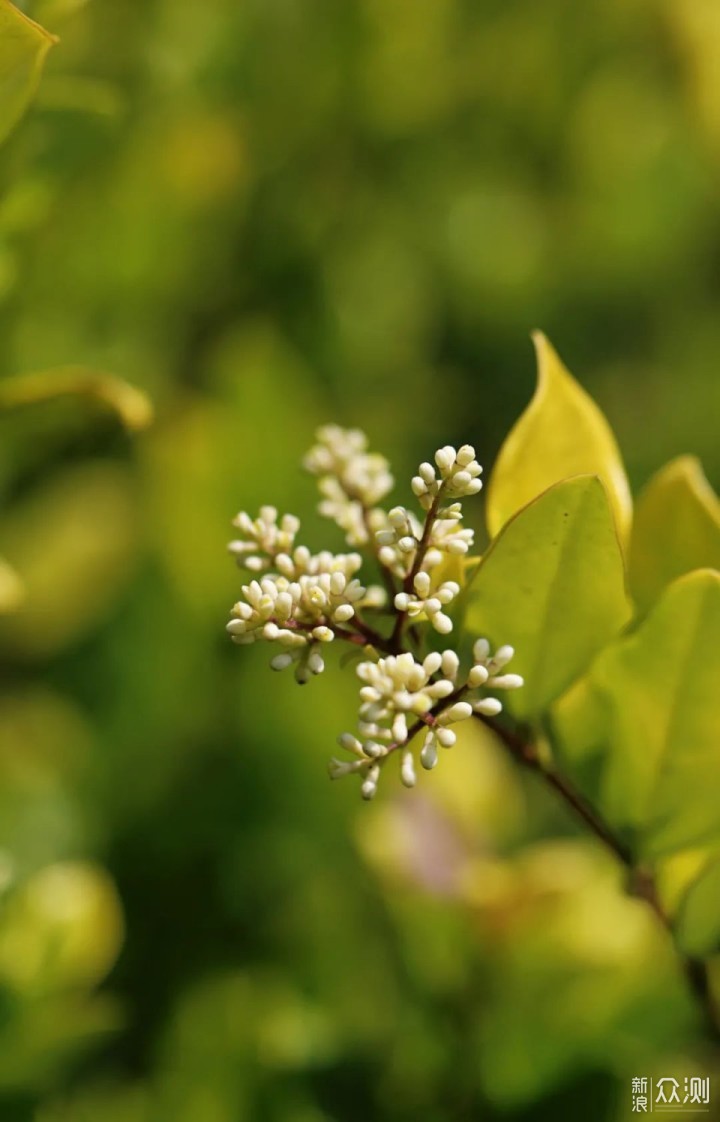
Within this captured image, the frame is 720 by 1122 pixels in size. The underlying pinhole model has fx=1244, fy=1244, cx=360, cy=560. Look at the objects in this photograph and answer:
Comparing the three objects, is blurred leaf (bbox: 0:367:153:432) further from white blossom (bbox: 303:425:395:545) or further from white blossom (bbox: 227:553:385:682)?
white blossom (bbox: 227:553:385:682)

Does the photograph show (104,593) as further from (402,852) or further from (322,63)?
(322,63)

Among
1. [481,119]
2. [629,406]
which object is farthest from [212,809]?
[481,119]

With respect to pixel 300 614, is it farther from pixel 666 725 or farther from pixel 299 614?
pixel 666 725

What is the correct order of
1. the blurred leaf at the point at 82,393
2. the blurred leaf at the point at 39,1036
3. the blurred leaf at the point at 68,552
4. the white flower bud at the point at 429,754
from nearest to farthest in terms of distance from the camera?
1. the white flower bud at the point at 429,754
2. the blurred leaf at the point at 82,393
3. the blurred leaf at the point at 39,1036
4. the blurred leaf at the point at 68,552

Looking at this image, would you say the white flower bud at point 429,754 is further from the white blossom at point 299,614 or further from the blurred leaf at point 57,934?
the blurred leaf at point 57,934

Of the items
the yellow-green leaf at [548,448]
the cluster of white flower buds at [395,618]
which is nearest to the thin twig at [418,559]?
the cluster of white flower buds at [395,618]
